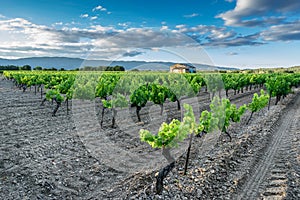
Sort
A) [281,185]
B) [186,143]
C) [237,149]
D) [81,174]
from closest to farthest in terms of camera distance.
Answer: [281,185] < [81,174] < [237,149] < [186,143]

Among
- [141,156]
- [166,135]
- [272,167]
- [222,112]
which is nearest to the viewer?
[166,135]

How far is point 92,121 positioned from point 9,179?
8081 millimetres

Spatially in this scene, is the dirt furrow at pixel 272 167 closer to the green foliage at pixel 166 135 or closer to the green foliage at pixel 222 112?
the green foliage at pixel 222 112

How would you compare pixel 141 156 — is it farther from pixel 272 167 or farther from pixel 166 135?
pixel 272 167

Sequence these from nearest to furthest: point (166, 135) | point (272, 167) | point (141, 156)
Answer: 1. point (166, 135)
2. point (272, 167)
3. point (141, 156)

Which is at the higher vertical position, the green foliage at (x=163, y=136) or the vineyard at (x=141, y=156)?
the green foliage at (x=163, y=136)

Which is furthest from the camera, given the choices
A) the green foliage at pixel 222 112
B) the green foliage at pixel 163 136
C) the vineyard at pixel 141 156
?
the green foliage at pixel 222 112

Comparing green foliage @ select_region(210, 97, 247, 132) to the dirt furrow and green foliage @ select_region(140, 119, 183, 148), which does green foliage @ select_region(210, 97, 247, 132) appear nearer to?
the dirt furrow

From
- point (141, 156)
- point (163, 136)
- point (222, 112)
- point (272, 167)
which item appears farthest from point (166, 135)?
point (222, 112)

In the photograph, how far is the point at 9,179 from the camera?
24.9 feet

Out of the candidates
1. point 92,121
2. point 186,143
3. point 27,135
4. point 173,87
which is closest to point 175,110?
point 173,87

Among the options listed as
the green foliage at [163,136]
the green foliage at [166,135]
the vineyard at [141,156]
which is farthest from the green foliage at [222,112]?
the green foliage at [163,136]

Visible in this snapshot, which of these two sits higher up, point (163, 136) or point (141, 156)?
point (163, 136)

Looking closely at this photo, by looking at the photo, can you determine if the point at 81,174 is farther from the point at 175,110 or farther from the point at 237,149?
the point at 175,110
